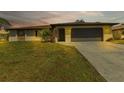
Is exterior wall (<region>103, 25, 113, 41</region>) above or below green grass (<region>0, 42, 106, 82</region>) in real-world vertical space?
above

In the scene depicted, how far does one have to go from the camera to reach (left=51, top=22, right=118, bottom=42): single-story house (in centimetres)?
2750

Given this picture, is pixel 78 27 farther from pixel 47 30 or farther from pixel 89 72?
pixel 89 72

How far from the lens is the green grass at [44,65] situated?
14016 millimetres

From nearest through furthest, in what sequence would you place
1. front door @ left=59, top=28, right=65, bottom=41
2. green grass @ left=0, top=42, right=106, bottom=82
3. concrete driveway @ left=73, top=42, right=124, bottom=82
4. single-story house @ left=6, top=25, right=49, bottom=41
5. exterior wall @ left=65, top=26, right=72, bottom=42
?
concrete driveway @ left=73, top=42, right=124, bottom=82
green grass @ left=0, top=42, right=106, bottom=82
single-story house @ left=6, top=25, right=49, bottom=41
exterior wall @ left=65, top=26, right=72, bottom=42
front door @ left=59, top=28, right=65, bottom=41

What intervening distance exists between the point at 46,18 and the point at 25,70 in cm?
773

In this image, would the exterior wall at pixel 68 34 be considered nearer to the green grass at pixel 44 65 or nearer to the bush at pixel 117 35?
the bush at pixel 117 35

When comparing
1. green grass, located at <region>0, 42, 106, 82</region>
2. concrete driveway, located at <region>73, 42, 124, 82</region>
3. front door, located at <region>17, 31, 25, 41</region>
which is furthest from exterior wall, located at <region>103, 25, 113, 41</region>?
green grass, located at <region>0, 42, 106, 82</region>

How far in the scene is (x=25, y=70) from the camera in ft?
49.8

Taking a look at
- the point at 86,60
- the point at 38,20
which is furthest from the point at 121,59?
the point at 38,20

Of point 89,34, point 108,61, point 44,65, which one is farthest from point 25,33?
point 108,61

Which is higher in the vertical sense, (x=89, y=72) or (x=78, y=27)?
(x=78, y=27)

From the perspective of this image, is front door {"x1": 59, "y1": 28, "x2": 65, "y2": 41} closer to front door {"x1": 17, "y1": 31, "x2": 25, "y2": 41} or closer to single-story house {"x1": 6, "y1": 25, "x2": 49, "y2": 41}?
single-story house {"x1": 6, "y1": 25, "x2": 49, "y2": 41}

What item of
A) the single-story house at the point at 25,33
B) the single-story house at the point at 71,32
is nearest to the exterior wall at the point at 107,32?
the single-story house at the point at 71,32
